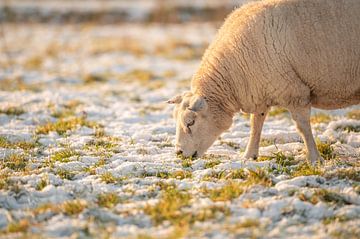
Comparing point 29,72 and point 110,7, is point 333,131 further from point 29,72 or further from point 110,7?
point 110,7

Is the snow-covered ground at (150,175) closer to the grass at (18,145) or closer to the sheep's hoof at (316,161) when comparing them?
the grass at (18,145)

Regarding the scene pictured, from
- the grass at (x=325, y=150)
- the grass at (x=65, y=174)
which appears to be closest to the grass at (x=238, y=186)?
the grass at (x=325, y=150)

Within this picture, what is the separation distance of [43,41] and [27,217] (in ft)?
58.5

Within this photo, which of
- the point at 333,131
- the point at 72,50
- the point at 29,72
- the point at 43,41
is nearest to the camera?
the point at 333,131

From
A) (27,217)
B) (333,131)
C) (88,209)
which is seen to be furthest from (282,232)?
(333,131)

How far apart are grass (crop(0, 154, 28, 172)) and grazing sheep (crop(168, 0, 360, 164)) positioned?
2014 millimetres

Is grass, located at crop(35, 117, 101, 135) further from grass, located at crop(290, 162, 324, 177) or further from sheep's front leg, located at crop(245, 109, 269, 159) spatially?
Answer: grass, located at crop(290, 162, 324, 177)

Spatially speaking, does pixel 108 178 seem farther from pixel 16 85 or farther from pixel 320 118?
pixel 16 85

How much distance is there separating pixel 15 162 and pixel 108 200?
75.4 inches

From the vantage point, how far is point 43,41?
2152 centimetres

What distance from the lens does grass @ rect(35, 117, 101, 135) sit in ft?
27.5

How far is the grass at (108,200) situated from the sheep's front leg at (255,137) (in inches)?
92.5

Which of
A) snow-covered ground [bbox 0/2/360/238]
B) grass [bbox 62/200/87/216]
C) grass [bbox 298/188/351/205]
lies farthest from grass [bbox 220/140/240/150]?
grass [bbox 62/200/87/216]

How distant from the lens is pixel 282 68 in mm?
6332
